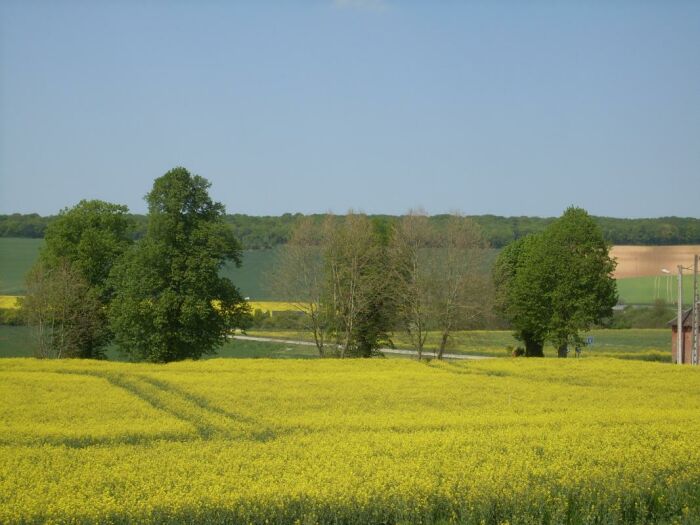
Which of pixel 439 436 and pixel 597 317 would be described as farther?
pixel 597 317

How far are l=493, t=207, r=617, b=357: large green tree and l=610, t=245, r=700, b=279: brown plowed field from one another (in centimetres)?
3687

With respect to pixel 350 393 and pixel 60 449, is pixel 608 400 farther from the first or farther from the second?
pixel 60 449

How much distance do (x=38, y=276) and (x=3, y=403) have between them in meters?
33.6

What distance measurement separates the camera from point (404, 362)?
1802 inches

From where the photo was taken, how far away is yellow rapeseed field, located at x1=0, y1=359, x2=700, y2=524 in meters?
16.0

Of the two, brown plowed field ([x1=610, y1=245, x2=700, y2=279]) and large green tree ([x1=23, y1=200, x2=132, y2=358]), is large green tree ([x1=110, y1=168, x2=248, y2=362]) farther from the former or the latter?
brown plowed field ([x1=610, y1=245, x2=700, y2=279])

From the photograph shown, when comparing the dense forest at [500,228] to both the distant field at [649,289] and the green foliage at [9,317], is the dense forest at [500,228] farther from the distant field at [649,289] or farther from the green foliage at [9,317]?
the green foliage at [9,317]

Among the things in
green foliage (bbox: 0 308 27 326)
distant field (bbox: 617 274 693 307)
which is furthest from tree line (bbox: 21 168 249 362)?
distant field (bbox: 617 274 693 307)

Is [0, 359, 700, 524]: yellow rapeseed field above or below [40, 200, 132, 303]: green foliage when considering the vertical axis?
below

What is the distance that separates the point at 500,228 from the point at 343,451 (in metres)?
103

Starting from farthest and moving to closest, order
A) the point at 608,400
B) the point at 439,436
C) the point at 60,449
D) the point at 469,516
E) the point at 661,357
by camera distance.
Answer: the point at 661,357 < the point at 608,400 < the point at 439,436 < the point at 60,449 < the point at 469,516

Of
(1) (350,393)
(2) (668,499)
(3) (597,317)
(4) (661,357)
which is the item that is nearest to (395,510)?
(2) (668,499)

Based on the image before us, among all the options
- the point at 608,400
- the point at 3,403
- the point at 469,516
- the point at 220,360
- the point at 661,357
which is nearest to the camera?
the point at 469,516

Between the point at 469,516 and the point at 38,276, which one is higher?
the point at 38,276
